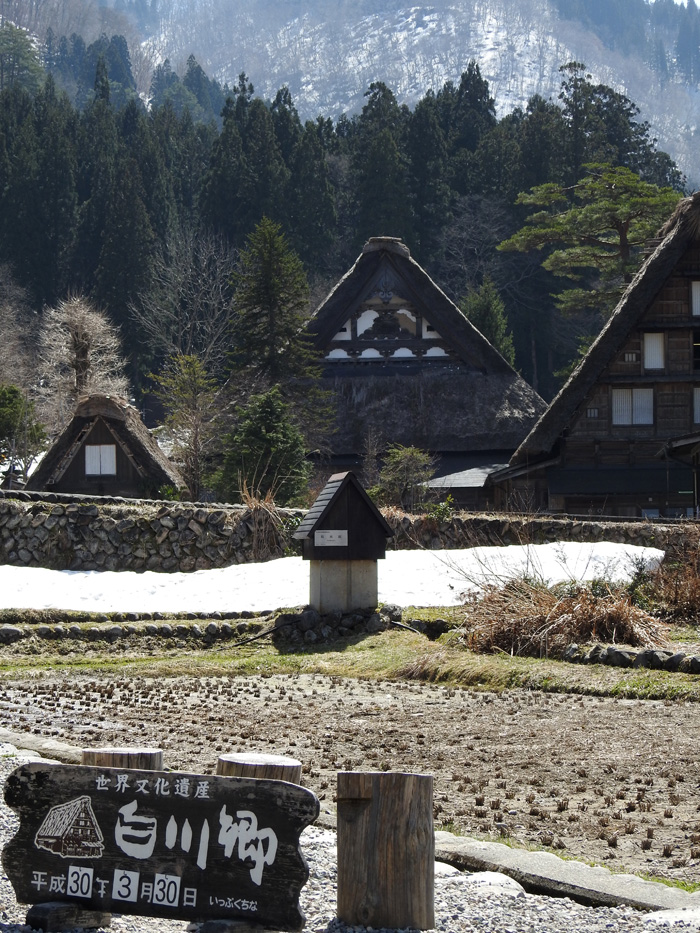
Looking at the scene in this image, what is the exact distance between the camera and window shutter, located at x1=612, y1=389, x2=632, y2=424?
32719mm

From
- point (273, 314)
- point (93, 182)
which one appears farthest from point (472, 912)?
point (93, 182)

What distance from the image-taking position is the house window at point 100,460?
1221 inches

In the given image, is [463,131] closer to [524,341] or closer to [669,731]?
[524,341]

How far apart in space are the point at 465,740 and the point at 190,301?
52767mm

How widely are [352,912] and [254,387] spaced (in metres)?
34.0

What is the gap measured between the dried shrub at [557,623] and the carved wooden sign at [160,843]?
361 inches

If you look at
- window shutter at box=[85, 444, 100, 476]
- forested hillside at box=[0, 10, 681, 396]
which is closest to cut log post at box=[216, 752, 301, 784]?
window shutter at box=[85, 444, 100, 476]

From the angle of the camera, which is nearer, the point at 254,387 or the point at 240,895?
the point at 240,895

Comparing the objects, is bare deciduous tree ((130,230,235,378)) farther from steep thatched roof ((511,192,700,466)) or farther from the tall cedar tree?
steep thatched roof ((511,192,700,466))

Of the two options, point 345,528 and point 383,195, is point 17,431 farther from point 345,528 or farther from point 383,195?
point 383,195

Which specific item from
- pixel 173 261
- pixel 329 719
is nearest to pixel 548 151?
pixel 173 261

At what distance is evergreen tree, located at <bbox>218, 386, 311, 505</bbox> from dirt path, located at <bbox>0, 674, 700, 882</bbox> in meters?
14.8

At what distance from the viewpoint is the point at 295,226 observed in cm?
6500

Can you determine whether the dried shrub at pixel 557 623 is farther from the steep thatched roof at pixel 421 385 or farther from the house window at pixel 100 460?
the steep thatched roof at pixel 421 385
